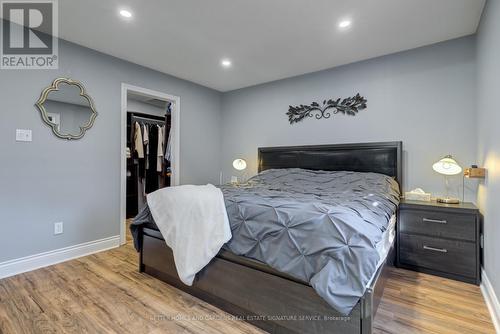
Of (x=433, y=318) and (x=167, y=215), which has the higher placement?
(x=167, y=215)

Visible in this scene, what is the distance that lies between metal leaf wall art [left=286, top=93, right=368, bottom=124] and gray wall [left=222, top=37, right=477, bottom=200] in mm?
71

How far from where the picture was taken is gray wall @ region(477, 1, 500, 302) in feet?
5.77

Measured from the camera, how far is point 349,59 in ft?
10.5

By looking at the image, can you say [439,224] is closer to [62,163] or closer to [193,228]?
[193,228]

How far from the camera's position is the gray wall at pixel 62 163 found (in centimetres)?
243

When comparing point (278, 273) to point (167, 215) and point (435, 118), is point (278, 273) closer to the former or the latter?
point (167, 215)

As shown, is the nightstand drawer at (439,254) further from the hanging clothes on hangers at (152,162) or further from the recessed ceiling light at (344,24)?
the hanging clothes on hangers at (152,162)

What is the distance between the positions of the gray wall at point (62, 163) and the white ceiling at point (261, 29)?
1.02ft

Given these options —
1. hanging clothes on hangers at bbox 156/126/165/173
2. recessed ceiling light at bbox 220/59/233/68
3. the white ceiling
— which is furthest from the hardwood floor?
hanging clothes on hangers at bbox 156/126/165/173

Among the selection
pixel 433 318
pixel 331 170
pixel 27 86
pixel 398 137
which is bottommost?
pixel 433 318

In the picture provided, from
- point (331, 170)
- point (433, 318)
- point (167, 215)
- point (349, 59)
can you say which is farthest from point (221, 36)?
point (433, 318)

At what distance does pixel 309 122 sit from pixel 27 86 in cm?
338

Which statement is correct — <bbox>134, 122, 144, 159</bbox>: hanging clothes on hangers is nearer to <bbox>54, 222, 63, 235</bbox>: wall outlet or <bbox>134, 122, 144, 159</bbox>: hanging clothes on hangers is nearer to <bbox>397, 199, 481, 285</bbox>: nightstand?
<bbox>54, 222, 63, 235</bbox>: wall outlet

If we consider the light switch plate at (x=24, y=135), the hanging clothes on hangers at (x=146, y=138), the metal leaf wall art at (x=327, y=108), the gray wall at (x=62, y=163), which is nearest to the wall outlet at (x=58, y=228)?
the gray wall at (x=62, y=163)
